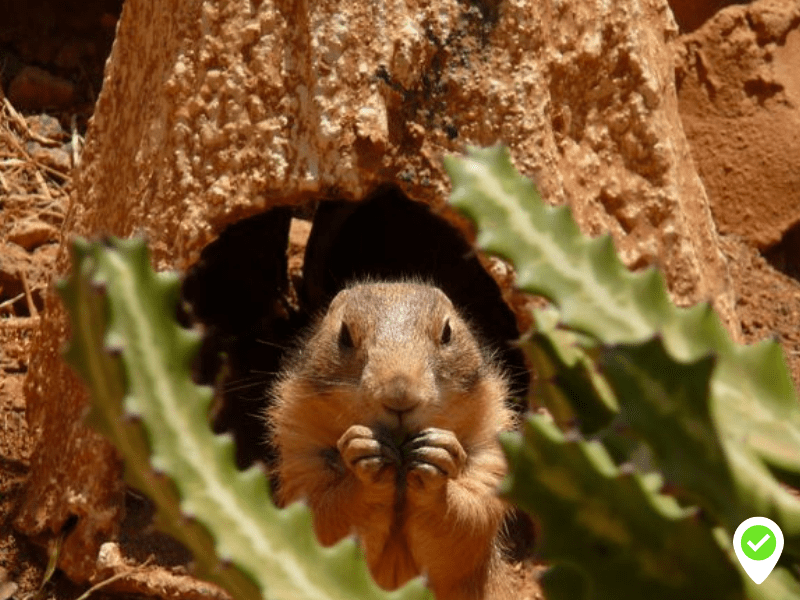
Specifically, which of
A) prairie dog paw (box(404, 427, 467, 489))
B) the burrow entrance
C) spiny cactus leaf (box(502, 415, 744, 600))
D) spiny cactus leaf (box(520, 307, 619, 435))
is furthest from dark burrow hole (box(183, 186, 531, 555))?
spiny cactus leaf (box(502, 415, 744, 600))

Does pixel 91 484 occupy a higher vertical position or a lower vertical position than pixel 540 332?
lower

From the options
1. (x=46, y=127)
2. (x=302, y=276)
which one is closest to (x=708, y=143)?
(x=302, y=276)

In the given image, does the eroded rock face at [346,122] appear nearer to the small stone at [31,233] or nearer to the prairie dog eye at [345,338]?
the prairie dog eye at [345,338]

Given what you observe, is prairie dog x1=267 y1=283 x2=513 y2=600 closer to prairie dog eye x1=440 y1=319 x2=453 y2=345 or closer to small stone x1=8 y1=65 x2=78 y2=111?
prairie dog eye x1=440 y1=319 x2=453 y2=345

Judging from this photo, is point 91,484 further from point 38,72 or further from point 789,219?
point 789,219

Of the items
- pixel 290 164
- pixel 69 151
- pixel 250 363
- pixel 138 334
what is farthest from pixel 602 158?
pixel 138 334

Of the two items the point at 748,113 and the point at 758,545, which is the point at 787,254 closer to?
the point at 748,113

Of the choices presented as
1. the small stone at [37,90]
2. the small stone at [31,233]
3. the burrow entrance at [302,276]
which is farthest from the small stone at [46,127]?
the burrow entrance at [302,276]
